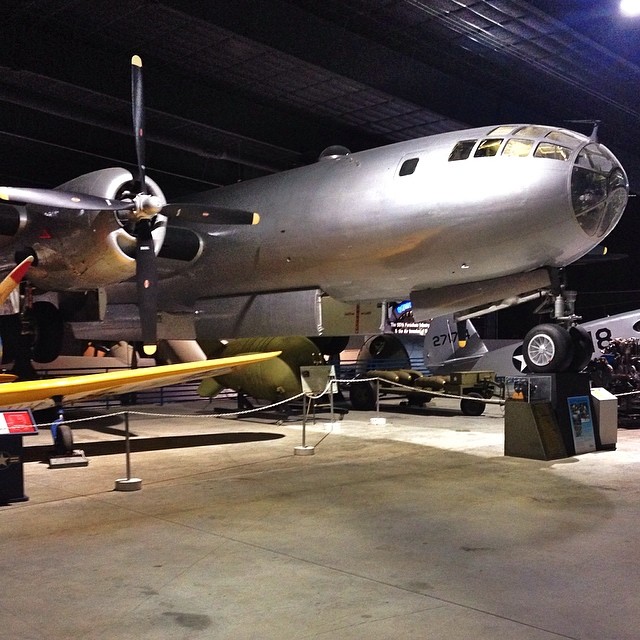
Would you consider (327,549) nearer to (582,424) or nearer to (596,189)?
(582,424)

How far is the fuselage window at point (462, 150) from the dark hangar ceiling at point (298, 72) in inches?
144

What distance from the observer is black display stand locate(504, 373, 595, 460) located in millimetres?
10078

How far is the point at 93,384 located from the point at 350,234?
17.1 feet

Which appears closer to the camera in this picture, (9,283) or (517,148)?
(9,283)

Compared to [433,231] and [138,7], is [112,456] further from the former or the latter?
[138,7]

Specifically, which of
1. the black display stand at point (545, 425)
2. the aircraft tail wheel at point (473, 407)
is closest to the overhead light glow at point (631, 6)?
the black display stand at point (545, 425)

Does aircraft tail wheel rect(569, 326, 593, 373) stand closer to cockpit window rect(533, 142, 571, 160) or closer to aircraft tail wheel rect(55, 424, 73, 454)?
cockpit window rect(533, 142, 571, 160)

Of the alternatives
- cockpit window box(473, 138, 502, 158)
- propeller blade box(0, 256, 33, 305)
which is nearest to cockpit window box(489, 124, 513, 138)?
cockpit window box(473, 138, 502, 158)

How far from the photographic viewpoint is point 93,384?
823cm

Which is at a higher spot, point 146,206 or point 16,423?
point 146,206

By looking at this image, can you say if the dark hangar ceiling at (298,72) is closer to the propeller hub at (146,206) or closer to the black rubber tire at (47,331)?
the propeller hub at (146,206)

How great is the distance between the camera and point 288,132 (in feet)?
63.6

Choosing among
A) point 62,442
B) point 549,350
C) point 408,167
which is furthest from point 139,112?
point 549,350

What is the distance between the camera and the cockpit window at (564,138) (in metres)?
10.1
